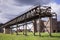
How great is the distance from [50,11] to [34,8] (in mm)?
3045

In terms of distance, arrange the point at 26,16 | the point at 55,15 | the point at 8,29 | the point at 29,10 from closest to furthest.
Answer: the point at 55,15 < the point at 29,10 < the point at 26,16 < the point at 8,29

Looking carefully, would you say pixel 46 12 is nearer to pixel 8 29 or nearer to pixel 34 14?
pixel 34 14

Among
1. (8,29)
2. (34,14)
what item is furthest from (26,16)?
(8,29)

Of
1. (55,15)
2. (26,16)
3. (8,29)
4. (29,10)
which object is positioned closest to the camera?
(55,15)

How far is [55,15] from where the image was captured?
118 feet

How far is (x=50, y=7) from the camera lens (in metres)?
36.3

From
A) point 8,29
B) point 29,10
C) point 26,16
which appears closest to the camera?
point 29,10

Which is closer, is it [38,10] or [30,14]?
[38,10]

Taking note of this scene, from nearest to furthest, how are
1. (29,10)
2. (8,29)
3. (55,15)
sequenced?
1. (55,15)
2. (29,10)
3. (8,29)

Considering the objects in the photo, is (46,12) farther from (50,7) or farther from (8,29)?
(8,29)

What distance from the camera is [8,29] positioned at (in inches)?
3194

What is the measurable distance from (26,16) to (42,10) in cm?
793

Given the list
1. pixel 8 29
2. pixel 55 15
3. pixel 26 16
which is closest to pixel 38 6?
pixel 55 15

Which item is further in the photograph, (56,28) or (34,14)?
(56,28)
